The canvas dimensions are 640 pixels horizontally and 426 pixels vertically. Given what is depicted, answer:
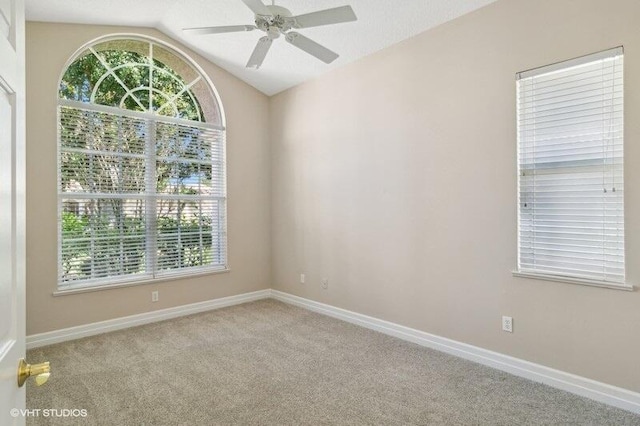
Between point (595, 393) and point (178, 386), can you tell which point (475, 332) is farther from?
point (178, 386)

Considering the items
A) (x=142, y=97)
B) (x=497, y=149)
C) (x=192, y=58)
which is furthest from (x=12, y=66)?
(x=192, y=58)

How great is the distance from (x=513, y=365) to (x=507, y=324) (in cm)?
31

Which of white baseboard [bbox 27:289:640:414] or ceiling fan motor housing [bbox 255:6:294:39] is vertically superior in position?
ceiling fan motor housing [bbox 255:6:294:39]

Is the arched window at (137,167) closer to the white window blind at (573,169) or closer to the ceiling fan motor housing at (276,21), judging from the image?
the ceiling fan motor housing at (276,21)

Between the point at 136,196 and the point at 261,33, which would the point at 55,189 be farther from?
the point at 261,33

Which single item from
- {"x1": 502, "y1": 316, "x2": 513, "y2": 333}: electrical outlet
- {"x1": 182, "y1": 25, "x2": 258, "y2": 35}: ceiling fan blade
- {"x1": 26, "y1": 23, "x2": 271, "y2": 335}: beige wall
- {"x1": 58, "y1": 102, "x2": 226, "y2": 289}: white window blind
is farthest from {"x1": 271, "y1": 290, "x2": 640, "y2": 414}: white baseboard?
{"x1": 182, "y1": 25, "x2": 258, "y2": 35}: ceiling fan blade

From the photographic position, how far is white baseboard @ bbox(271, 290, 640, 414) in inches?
94.0

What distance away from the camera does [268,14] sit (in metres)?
2.38

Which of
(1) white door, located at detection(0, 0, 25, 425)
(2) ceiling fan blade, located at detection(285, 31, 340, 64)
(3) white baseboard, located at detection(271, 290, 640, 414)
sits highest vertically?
(2) ceiling fan blade, located at detection(285, 31, 340, 64)

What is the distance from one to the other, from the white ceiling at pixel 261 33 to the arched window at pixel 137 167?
387 mm

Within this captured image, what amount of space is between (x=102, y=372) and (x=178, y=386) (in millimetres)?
730

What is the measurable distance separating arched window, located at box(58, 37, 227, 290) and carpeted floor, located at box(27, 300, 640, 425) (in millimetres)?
900

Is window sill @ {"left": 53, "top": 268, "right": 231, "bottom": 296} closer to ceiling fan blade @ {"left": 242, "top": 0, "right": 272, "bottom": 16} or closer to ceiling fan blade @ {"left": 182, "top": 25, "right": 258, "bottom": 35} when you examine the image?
ceiling fan blade @ {"left": 182, "top": 25, "right": 258, "bottom": 35}

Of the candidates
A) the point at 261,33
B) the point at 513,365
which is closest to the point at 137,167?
the point at 261,33
